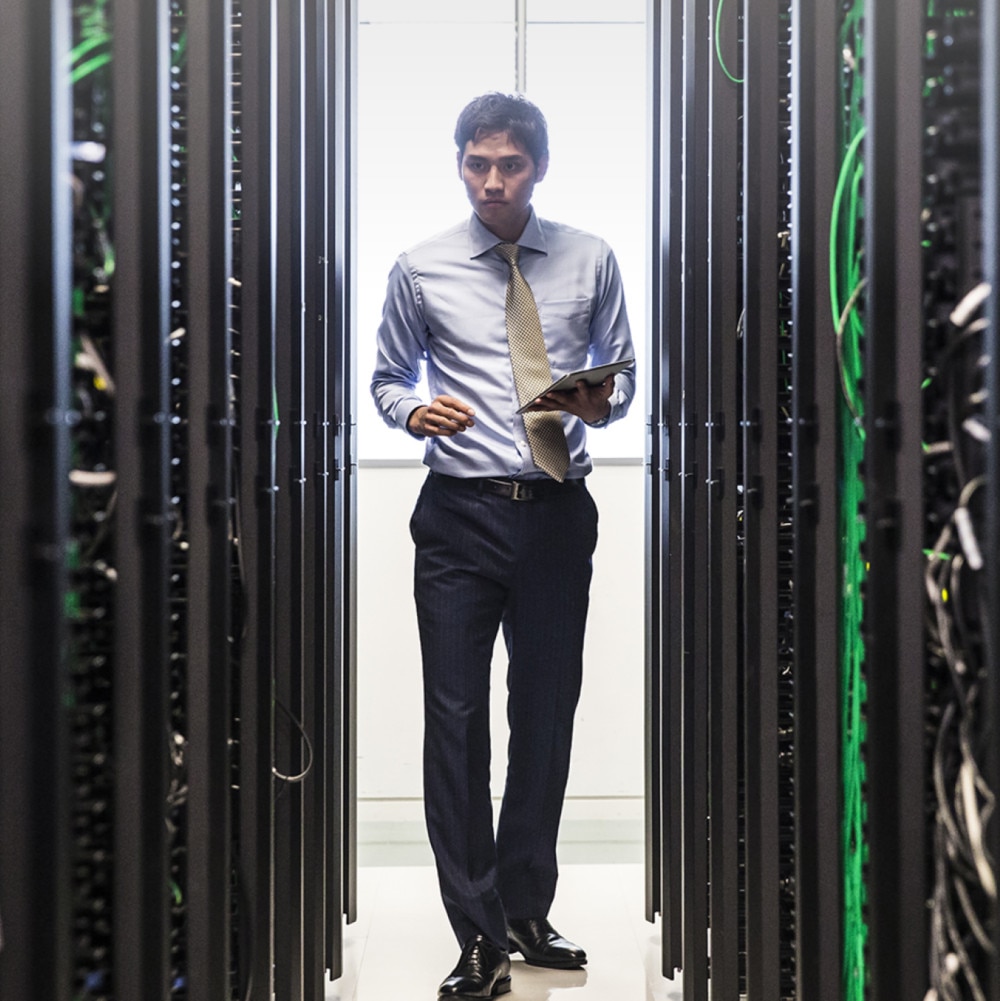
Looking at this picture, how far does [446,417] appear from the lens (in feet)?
7.65

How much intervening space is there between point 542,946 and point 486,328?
1.19 metres

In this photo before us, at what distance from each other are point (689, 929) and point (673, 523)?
2.54 ft

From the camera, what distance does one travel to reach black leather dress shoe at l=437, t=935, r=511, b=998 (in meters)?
2.33

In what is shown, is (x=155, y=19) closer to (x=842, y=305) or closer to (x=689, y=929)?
(x=842, y=305)

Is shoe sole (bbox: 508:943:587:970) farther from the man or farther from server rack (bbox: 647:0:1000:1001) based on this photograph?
server rack (bbox: 647:0:1000:1001)

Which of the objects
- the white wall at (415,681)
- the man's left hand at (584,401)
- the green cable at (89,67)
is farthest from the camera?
the white wall at (415,681)

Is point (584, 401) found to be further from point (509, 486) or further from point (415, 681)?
point (415, 681)

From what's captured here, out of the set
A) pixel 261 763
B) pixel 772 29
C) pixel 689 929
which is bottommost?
pixel 689 929

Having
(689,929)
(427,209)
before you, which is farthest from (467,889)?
(427,209)

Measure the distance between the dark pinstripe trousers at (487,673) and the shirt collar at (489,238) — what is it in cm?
45

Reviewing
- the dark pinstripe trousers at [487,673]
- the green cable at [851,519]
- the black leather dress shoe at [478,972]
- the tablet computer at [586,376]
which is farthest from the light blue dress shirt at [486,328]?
the green cable at [851,519]

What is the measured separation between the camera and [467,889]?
7.80 feet

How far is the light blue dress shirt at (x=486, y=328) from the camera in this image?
2.47m

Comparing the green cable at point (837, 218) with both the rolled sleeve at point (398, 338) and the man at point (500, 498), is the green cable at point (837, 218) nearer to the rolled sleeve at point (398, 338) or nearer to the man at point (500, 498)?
the man at point (500, 498)
